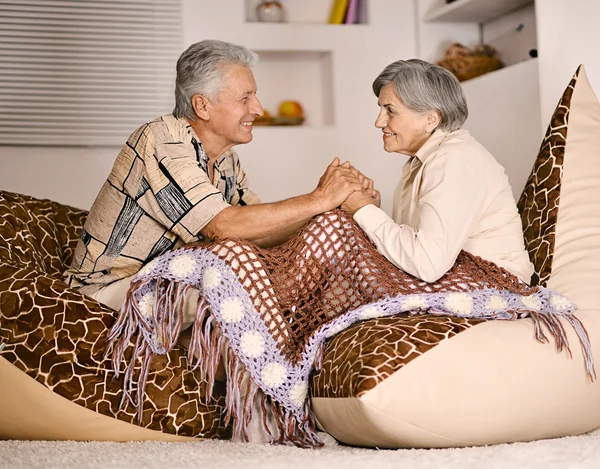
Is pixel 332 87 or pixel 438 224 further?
pixel 332 87

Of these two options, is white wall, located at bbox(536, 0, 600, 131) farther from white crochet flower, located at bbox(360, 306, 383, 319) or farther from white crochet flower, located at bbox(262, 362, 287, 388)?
white crochet flower, located at bbox(262, 362, 287, 388)

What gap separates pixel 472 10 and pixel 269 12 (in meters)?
1.03

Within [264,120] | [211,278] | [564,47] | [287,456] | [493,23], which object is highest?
[493,23]

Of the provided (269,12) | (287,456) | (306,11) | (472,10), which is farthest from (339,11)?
(287,456)

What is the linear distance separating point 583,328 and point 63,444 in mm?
1331

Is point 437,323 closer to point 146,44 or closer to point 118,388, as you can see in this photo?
point 118,388

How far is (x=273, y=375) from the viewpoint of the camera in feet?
6.65

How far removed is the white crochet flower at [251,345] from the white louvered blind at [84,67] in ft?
7.31

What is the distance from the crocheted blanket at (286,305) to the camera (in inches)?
80.4

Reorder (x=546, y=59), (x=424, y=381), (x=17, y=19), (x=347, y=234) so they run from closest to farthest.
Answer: (x=424, y=381) < (x=347, y=234) < (x=546, y=59) < (x=17, y=19)

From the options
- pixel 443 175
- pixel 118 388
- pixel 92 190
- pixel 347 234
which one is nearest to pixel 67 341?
pixel 118 388

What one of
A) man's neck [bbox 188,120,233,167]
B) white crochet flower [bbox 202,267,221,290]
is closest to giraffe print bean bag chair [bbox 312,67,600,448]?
white crochet flower [bbox 202,267,221,290]

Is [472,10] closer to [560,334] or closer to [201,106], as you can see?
[201,106]

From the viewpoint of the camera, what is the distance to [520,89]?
3.48 m
